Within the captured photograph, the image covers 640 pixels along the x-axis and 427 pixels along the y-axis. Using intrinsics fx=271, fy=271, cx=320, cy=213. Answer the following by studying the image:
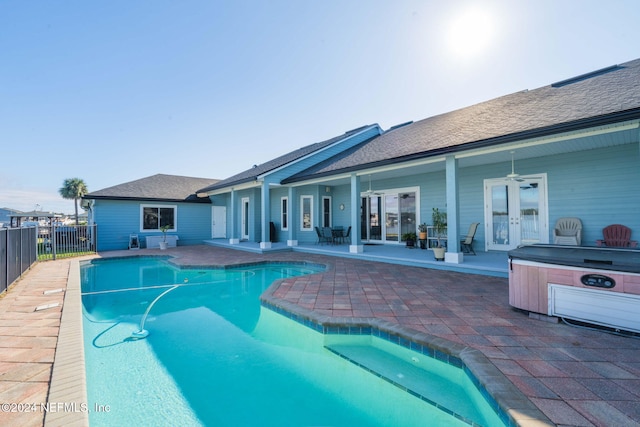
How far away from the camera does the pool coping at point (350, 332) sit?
191 cm

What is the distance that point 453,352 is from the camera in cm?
279

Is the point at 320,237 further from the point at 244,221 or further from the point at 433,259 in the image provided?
the point at 433,259

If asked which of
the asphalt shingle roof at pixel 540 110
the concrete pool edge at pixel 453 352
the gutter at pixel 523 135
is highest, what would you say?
the asphalt shingle roof at pixel 540 110

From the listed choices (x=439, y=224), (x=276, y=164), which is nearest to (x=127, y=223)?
(x=276, y=164)

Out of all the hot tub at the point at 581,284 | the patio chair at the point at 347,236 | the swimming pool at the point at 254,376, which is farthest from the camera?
the patio chair at the point at 347,236

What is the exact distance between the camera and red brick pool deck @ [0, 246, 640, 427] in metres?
Result: 1.99

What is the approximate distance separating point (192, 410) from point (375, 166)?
687cm

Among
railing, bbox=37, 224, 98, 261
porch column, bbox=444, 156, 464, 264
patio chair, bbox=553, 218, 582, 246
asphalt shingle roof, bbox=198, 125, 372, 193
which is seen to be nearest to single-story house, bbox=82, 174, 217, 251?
railing, bbox=37, 224, 98, 261

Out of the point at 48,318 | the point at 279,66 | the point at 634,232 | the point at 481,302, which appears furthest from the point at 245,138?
the point at 634,232

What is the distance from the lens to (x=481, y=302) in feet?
14.0

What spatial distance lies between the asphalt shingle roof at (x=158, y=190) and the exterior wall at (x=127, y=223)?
433mm

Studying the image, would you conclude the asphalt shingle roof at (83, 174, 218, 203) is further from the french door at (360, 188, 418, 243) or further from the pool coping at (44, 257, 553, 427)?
the pool coping at (44, 257, 553, 427)

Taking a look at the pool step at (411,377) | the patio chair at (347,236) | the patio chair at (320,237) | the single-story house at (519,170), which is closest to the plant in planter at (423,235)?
the single-story house at (519,170)

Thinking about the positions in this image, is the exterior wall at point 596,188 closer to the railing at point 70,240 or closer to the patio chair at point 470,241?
the patio chair at point 470,241
